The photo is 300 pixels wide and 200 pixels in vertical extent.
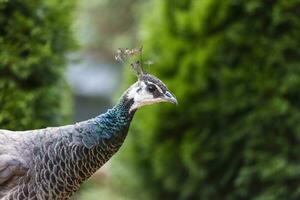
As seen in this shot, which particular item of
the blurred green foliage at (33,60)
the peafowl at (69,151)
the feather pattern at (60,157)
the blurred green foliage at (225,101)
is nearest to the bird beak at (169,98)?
the peafowl at (69,151)

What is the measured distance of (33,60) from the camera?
4.39m

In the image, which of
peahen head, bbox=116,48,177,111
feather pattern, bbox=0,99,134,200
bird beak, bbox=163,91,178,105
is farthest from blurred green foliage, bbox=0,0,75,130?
bird beak, bbox=163,91,178,105

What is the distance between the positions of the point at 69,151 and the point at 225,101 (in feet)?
6.69

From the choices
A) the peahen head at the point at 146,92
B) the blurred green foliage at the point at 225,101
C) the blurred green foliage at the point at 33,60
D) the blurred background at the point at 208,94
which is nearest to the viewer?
the peahen head at the point at 146,92

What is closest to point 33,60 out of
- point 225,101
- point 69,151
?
point 69,151

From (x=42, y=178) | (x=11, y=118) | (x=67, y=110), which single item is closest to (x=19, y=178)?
(x=42, y=178)

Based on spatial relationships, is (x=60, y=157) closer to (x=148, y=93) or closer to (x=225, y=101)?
(x=148, y=93)

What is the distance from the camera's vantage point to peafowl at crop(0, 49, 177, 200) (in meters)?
3.27

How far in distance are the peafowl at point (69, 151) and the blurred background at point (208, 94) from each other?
116cm

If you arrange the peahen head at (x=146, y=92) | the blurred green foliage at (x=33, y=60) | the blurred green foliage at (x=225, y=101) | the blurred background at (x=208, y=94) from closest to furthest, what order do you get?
1. the peahen head at (x=146, y=92)
2. the blurred green foliage at (x=33, y=60)
3. the blurred background at (x=208, y=94)
4. the blurred green foliage at (x=225, y=101)

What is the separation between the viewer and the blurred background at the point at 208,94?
15.6ft

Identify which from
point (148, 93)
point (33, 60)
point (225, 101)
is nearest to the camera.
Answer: point (148, 93)

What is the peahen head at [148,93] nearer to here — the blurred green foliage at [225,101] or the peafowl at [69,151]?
the peafowl at [69,151]

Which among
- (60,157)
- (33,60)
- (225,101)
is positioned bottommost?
(60,157)
